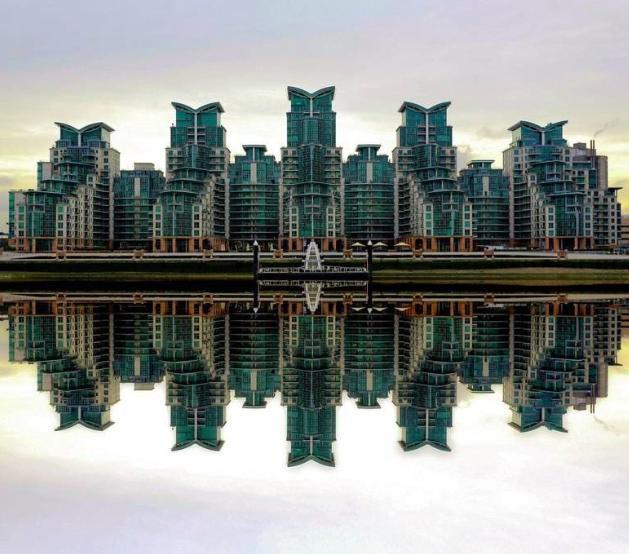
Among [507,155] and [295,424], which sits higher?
[507,155]

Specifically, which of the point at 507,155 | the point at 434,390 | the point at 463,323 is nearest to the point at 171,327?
the point at 463,323

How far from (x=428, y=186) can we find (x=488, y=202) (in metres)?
16.2

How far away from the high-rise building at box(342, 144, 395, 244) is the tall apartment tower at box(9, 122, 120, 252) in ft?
149

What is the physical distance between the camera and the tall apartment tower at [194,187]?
416 feet

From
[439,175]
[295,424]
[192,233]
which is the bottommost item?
[295,424]

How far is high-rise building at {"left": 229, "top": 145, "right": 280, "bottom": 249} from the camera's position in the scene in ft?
446

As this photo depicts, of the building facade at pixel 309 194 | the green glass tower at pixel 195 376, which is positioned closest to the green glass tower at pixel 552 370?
the green glass tower at pixel 195 376

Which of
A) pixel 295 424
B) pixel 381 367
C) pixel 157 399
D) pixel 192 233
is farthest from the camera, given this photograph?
pixel 192 233

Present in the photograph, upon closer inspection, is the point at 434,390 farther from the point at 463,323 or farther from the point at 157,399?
the point at 463,323

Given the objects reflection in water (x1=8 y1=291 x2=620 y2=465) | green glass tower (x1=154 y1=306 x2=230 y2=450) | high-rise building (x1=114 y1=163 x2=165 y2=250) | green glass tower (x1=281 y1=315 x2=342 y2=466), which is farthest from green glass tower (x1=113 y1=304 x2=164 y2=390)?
high-rise building (x1=114 y1=163 x2=165 y2=250)

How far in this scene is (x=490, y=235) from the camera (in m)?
138

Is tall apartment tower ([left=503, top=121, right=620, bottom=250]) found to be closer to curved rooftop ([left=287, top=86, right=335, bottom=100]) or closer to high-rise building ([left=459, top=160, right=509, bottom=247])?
high-rise building ([left=459, top=160, right=509, bottom=247])

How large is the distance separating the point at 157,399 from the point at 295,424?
4.26 meters

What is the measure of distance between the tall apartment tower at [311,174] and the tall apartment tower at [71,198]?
114ft
